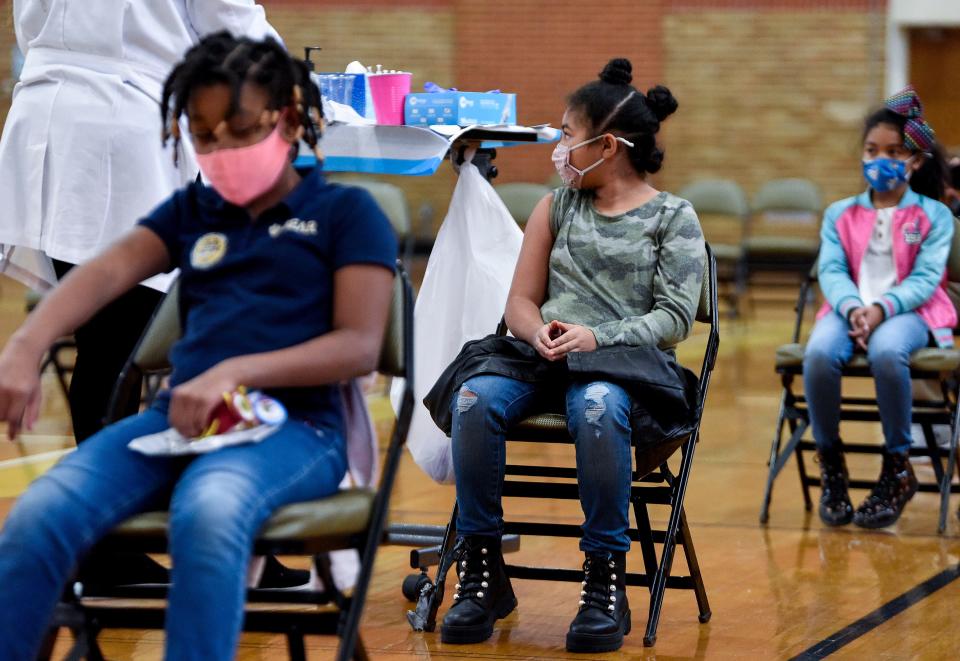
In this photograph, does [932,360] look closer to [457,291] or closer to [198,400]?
[457,291]

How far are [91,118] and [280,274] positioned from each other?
3.36ft

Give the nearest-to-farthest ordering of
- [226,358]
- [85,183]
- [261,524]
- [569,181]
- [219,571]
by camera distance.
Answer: [219,571] → [261,524] → [226,358] → [85,183] → [569,181]

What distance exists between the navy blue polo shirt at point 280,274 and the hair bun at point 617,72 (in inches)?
43.7

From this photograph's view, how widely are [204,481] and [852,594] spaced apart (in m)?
1.96

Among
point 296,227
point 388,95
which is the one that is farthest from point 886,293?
point 296,227

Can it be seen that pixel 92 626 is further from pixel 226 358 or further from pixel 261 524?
pixel 226 358

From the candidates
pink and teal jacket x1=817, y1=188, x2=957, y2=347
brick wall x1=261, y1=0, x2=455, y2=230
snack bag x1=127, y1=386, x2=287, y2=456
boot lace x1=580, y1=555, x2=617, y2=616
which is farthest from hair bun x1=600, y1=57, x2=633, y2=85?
brick wall x1=261, y1=0, x2=455, y2=230

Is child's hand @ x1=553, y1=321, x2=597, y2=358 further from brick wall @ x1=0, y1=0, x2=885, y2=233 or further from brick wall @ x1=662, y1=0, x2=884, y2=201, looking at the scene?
brick wall @ x1=662, y1=0, x2=884, y2=201

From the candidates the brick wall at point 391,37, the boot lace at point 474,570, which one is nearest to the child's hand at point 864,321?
the boot lace at point 474,570

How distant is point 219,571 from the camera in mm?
1716

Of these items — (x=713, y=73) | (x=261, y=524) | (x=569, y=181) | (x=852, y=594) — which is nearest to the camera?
(x=261, y=524)

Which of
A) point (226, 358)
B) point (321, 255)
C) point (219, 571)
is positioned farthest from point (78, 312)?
point (219, 571)

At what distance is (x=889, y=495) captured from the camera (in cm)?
399

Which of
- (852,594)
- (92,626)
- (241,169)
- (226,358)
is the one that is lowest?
Answer: (852,594)
